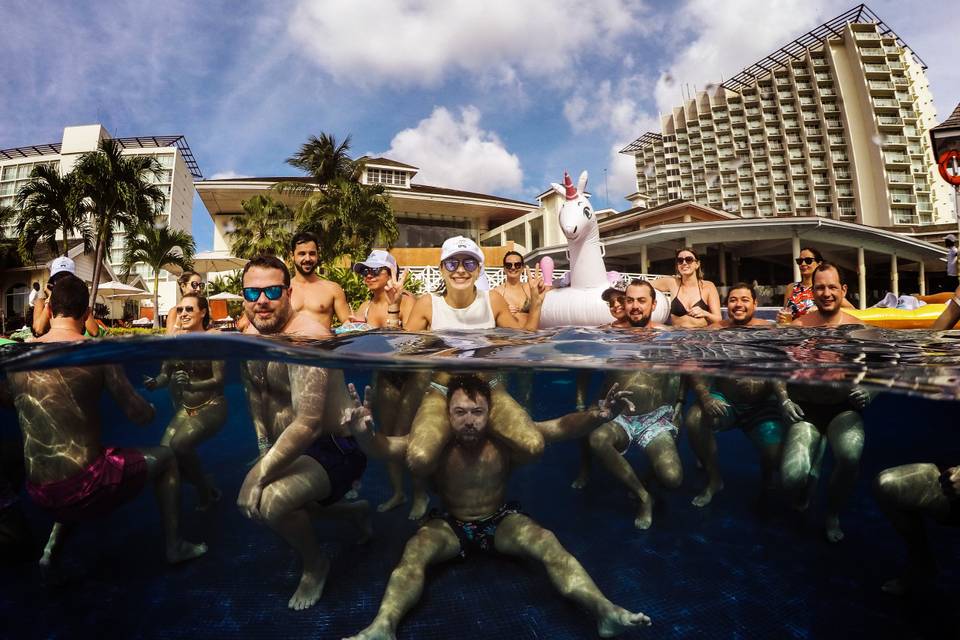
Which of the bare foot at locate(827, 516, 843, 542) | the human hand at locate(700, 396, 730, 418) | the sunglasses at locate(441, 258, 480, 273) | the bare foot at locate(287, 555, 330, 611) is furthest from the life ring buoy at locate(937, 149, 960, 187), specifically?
the bare foot at locate(287, 555, 330, 611)

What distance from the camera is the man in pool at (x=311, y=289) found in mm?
5246

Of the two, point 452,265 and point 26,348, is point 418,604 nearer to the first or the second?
point 452,265

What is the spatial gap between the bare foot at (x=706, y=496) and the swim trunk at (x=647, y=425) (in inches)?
32.7

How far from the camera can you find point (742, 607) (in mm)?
3559

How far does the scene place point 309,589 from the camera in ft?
11.1

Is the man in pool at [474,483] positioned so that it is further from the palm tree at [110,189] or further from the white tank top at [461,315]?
the palm tree at [110,189]

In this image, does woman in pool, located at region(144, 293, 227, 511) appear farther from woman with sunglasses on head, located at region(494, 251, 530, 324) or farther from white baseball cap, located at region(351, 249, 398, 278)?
woman with sunglasses on head, located at region(494, 251, 530, 324)

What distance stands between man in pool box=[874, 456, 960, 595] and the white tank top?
3.27 metres

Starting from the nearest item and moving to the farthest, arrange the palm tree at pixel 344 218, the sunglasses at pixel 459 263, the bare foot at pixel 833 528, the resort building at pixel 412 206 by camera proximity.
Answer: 1. the bare foot at pixel 833 528
2. the sunglasses at pixel 459 263
3. the palm tree at pixel 344 218
4. the resort building at pixel 412 206

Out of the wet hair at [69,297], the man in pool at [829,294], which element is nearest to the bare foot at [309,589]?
the wet hair at [69,297]

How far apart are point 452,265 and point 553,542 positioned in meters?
2.57

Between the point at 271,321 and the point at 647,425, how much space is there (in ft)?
11.4

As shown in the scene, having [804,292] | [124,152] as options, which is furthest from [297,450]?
[124,152]

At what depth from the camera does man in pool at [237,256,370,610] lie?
3115 millimetres
